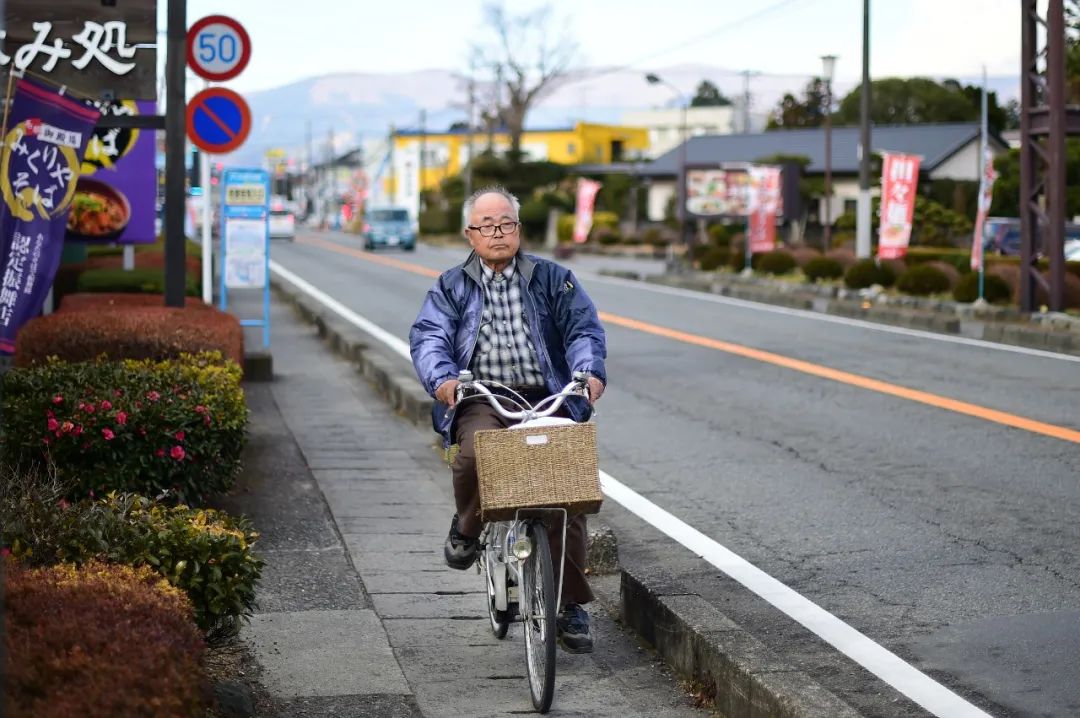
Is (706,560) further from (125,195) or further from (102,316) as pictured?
(125,195)

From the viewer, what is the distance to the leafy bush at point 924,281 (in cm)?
2488

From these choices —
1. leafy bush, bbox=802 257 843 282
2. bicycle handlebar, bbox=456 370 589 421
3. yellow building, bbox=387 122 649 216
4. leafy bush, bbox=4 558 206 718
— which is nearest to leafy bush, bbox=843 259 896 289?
leafy bush, bbox=802 257 843 282

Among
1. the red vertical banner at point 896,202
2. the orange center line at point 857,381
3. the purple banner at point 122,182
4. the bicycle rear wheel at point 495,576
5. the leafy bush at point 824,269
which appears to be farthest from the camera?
the leafy bush at point 824,269

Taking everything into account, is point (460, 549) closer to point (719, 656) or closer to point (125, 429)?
point (719, 656)

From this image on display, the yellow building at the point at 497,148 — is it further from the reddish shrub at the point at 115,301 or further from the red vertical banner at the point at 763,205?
the reddish shrub at the point at 115,301

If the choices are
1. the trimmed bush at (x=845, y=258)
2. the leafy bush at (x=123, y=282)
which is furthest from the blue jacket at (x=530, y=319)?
the trimmed bush at (x=845, y=258)

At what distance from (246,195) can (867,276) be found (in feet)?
45.7

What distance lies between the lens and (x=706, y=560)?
7.21 m

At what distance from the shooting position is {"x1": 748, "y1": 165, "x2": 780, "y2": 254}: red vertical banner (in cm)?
3516

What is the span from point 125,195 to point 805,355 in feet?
24.3

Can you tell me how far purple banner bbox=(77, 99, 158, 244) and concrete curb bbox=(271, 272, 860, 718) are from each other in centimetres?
890

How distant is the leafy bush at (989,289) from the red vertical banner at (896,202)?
3.37 m

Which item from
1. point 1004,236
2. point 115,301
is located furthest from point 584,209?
point 115,301

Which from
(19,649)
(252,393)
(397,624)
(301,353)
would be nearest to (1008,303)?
(301,353)
